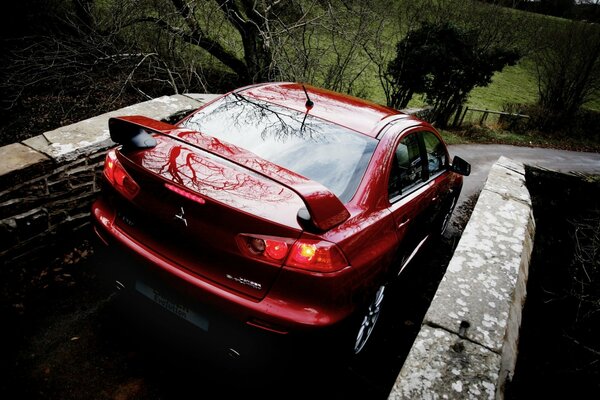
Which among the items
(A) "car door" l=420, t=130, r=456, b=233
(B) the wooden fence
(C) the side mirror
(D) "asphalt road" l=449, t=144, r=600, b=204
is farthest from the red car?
(B) the wooden fence

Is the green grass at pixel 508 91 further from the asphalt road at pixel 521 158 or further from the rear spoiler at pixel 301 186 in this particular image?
the rear spoiler at pixel 301 186

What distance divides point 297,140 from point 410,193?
3.41 feet

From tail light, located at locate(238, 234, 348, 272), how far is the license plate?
495 millimetres

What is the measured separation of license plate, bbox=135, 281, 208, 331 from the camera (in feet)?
6.40

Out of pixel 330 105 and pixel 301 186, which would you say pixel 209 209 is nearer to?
pixel 301 186

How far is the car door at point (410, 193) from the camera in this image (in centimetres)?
260

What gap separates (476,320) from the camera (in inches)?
93.2

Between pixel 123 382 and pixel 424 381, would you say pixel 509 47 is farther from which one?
pixel 123 382

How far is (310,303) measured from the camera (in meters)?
1.84

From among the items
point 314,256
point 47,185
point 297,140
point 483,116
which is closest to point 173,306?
point 314,256

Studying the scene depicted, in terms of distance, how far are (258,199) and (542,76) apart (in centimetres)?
2156

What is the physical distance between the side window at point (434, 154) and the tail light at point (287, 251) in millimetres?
1986

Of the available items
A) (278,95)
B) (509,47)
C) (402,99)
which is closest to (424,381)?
(278,95)

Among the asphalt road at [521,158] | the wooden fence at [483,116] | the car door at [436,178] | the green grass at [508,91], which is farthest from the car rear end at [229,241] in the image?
the green grass at [508,91]
